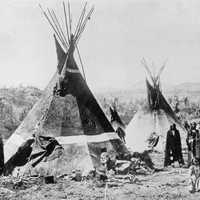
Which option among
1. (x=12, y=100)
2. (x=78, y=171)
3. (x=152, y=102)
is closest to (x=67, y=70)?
(x=78, y=171)

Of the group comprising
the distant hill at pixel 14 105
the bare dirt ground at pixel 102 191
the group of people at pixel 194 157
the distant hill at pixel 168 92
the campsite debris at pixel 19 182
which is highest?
the distant hill at pixel 168 92

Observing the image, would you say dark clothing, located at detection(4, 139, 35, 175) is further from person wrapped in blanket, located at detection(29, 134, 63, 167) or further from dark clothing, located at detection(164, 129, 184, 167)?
dark clothing, located at detection(164, 129, 184, 167)

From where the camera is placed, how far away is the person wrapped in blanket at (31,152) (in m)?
11.6

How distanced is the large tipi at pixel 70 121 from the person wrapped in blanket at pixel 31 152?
147 mm

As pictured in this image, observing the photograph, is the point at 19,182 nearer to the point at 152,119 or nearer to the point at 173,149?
the point at 173,149

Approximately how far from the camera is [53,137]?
11.9 meters

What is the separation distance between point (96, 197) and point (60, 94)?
4303 mm

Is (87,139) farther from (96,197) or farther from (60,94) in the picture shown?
(96,197)

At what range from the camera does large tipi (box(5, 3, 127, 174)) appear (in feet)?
38.2

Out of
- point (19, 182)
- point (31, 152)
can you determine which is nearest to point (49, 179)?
point (19, 182)

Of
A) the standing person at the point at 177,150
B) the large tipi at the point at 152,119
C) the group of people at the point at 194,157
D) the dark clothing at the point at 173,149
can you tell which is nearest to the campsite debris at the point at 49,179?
the group of people at the point at 194,157

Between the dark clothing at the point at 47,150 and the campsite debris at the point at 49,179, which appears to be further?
the dark clothing at the point at 47,150

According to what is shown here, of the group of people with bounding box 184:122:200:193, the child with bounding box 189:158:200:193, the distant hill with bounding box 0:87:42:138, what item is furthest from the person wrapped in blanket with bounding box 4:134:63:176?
the distant hill with bounding box 0:87:42:138

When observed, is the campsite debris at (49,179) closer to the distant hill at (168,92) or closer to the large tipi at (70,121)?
the large tipi at (70,121)
